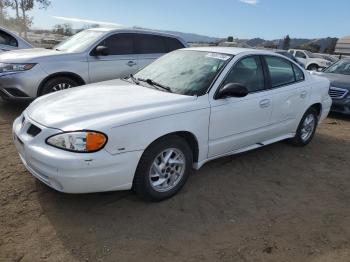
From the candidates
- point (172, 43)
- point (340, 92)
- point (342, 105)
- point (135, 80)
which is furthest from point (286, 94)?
point (340, 92)

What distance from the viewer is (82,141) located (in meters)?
3.51

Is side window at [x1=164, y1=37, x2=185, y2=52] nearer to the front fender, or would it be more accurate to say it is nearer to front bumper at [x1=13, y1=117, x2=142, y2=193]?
the front fender

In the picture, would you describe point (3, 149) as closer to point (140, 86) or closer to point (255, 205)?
point (140, 86)

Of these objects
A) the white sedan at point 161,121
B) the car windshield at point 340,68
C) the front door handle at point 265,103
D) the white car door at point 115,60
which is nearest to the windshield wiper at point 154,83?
the white sedan at point 161,121

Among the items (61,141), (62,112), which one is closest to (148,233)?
(61,141)

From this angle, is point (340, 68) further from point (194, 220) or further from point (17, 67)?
point (194, 220)

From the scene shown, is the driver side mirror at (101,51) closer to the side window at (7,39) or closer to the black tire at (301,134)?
the side window at (7,39)

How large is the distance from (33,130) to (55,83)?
11.8 feet

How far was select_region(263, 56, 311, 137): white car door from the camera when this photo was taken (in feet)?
17.6

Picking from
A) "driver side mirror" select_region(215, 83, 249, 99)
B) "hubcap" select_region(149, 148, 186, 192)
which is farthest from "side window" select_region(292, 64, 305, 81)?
"hubcap" select_region(149, 148, 186, 192)

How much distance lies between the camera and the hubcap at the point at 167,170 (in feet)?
13.2

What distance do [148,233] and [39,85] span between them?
4452mm

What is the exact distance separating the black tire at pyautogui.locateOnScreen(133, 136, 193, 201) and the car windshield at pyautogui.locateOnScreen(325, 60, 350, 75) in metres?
7.72

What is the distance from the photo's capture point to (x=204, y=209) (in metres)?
4.08
